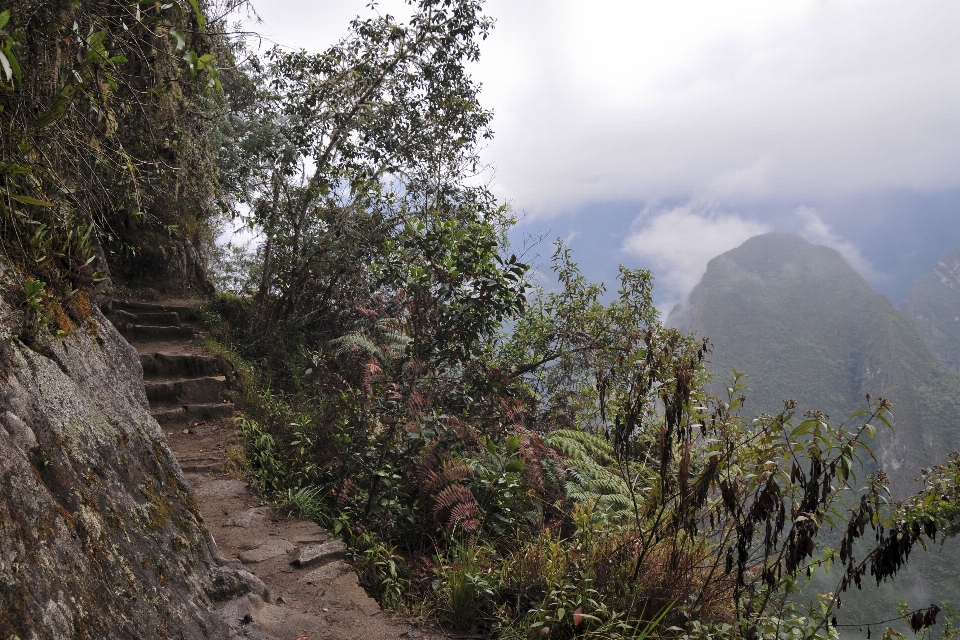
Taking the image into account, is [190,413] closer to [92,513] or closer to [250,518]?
[250,518]

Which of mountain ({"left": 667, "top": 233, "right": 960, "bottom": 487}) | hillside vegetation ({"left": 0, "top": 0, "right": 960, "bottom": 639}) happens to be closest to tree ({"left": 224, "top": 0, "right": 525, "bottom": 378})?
hillside vegetation ({"left": 0, "top": 0, "right": 960, "bottom": 639})

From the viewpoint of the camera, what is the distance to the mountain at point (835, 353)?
119 ft

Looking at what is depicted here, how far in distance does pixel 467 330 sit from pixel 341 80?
7.23 metres

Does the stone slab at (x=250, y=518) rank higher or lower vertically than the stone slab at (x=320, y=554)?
higher

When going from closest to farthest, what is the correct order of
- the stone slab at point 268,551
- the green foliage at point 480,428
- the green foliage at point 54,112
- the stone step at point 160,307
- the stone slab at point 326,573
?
the green foliage at point 54,112, the green foliage at point 480,428, the stone slab at point 326,573, the stone slab at point 268,551, the stone step at point 160,307

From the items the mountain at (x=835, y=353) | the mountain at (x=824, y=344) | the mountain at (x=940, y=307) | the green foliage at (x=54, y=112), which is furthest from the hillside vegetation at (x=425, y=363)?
the mountain at (x=940, y=307)

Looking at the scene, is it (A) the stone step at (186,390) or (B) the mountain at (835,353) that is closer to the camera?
(A) the stone step at (186,390)

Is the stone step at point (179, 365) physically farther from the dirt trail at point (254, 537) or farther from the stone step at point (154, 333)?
the stone step at point (154, 333)

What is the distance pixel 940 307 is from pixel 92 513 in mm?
121982

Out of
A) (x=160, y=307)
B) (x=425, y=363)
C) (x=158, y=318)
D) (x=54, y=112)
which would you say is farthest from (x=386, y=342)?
(x=54, y=112)

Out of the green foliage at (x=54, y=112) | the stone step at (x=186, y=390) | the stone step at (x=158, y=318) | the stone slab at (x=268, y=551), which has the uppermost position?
the green foliage at (x=54, y=112)

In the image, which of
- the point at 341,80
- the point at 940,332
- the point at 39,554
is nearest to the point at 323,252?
the point at 341,80

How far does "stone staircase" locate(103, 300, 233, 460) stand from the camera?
22.5ft

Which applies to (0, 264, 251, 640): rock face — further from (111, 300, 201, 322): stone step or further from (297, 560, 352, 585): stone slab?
(111, 300, 201, 322): stone step
